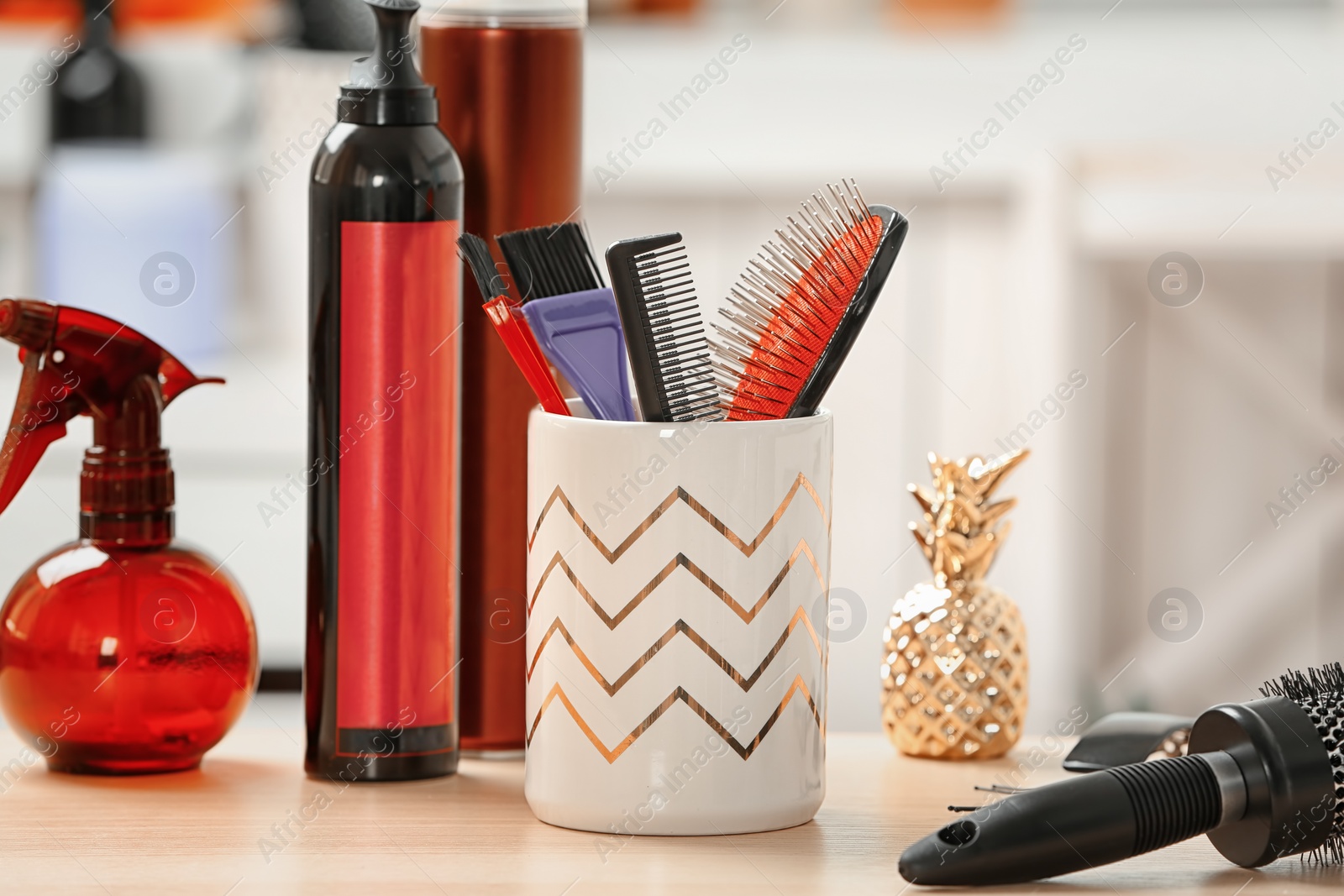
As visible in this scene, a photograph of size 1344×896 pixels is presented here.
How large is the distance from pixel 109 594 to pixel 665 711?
0.20m

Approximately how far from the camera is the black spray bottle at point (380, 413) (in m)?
0.50

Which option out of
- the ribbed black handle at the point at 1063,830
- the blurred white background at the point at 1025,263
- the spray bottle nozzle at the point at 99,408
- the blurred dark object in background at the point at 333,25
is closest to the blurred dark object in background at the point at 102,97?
the blurred white background at the point at 1025,263

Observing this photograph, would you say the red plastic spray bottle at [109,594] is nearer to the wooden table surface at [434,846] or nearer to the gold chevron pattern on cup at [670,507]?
the wooden table surface at [434,846]

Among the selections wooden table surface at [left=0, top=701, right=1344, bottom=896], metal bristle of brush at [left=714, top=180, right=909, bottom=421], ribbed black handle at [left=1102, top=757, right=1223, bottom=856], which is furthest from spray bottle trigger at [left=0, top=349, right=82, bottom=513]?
ribbed black handle at [left=1102, top=757, right=1223, bottom=856]

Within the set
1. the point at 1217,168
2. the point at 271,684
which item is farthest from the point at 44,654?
the point at 1217,168

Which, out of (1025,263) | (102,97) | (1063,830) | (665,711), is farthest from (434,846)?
(102,97)

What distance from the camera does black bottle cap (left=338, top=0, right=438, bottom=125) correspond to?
1.65 feet

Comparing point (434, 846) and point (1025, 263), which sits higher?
point (1025, 263)

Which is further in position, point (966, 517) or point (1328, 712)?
point (966, 517)

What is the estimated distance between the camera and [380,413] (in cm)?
51

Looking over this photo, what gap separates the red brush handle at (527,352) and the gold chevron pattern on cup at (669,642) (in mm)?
68

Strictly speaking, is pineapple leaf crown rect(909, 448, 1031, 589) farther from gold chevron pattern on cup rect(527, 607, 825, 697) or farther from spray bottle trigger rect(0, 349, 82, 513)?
spray bottle trigger rect(0, 349, 82, 513)

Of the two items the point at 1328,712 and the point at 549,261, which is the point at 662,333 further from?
the point at 1328,712

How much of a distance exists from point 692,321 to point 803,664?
0.11 meters
